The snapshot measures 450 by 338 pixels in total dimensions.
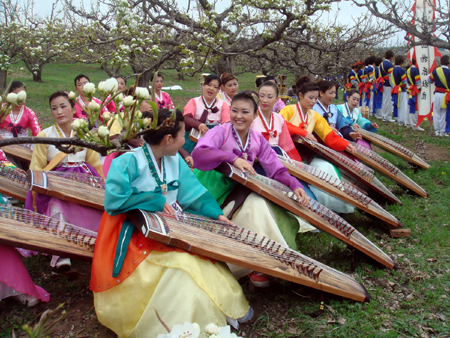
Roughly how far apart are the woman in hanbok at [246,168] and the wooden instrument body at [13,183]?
1.47 metres

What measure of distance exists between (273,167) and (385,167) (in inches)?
79.7

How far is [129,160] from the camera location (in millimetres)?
2414

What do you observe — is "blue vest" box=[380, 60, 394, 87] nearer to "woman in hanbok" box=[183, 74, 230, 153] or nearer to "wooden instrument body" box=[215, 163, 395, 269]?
"woman in hanbok" box=[183, 74, 230, 153]

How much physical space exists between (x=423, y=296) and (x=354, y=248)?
623 mm

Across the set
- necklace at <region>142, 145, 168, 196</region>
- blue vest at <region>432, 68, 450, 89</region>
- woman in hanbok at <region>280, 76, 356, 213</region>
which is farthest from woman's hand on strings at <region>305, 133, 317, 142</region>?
blue vest at <region>432, 68, 450, 89</region>

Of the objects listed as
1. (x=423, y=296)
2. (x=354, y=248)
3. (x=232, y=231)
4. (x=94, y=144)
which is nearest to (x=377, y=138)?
(x=354, y=248)

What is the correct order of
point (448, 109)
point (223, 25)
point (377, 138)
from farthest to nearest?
point (448, 109)
point (223, 25)
point (377, 138)

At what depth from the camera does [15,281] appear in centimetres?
256

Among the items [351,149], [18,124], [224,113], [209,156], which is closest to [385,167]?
[351,149]

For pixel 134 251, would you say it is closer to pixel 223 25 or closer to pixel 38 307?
pixel 38 307

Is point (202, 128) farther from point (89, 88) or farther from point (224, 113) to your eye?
point (89, 88)

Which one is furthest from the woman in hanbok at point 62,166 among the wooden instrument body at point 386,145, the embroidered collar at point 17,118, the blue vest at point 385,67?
the blue vest at point 385,67

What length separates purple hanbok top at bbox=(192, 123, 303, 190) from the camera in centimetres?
313

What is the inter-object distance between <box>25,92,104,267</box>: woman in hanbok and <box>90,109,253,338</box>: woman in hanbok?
0.94 metres
